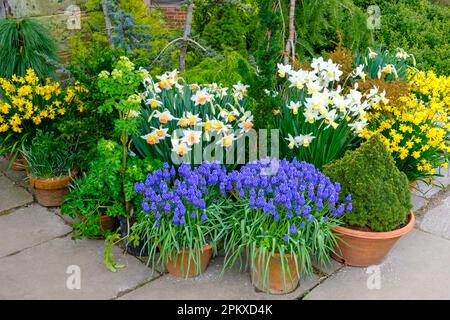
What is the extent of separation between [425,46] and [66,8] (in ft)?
15.0

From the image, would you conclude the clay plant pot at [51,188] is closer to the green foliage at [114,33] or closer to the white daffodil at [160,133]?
the white daffodil at [160,133]

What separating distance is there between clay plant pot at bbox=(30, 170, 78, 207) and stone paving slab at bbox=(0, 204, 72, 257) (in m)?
0.07

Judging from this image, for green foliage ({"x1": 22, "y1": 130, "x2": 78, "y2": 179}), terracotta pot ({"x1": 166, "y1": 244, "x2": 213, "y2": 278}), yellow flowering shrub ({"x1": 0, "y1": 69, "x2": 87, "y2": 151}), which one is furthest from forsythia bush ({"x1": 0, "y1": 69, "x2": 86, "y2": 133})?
terracotta pot ({"x1": 166, "y1": 244, "x2": 213, "y2": 278})

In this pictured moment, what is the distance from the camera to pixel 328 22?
199 inches

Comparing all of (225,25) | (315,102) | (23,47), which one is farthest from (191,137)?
(225,25)

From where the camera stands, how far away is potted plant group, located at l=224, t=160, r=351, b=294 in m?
2.62

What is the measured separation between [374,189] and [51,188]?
7.30ft

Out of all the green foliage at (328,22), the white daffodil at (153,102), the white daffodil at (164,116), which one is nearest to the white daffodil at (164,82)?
the white daffodil at (153,102)

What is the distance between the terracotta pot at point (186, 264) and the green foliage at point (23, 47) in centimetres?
219

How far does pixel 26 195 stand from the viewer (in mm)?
3777

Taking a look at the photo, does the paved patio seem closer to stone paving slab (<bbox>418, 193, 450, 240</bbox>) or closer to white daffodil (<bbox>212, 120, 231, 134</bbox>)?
stone paving slab (<bbox>418, 193, 450, 240</bbox>)

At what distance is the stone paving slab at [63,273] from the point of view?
107 inches

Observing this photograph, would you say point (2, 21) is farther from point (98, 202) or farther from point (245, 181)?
point (245, 181)

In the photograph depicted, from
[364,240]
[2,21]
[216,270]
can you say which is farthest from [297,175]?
[2,21]
